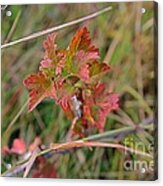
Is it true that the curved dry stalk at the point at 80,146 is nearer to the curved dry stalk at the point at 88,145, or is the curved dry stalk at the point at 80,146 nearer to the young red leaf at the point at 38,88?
the curved dry stalk at the point at 88,145

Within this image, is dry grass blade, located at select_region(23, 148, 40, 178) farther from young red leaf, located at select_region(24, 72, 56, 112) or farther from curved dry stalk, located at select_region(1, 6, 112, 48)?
curved dry stalk, located at select_region(1, 6, 112, 48)

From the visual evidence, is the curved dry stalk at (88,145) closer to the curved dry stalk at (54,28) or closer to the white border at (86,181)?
the white border at (86,181)

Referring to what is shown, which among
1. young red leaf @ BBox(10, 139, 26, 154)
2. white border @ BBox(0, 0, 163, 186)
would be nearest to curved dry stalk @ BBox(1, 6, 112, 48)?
white border @ BBox(0, 0, 163, 186)

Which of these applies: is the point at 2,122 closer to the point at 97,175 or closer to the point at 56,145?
the point at 56,145

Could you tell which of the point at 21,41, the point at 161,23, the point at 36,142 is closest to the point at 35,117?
the point at 36,142

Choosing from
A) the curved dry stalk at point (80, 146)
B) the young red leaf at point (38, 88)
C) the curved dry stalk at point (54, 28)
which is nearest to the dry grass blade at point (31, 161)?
the curved dry stalk at point (80, 146)

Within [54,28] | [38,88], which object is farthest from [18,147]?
[54,28]

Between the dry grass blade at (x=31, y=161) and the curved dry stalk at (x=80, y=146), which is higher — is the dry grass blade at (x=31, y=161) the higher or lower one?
the lower one

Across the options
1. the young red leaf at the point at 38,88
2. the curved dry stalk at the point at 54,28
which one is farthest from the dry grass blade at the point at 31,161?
the curved dry stalk at the point at 54,28

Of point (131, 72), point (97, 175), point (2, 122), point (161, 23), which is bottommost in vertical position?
point (97, 175)

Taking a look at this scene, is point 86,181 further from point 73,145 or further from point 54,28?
point 54,28

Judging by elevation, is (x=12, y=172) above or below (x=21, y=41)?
below
